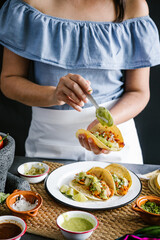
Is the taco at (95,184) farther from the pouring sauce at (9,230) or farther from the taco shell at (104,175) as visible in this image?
the pouring sauce at (9,230)

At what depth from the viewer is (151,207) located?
124 centimetres

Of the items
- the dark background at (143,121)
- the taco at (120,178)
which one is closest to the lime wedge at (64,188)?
the taco at (120,178)

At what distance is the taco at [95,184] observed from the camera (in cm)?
139

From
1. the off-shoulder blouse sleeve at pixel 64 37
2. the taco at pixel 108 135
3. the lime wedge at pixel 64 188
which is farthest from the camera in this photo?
the off-shoulder blouse sleeve at pixel 64 37

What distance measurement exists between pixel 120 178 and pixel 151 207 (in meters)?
0.27

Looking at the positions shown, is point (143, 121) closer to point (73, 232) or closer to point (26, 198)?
point (26, 198)

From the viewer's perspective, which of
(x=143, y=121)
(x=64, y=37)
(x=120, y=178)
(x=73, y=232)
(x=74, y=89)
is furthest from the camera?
(x=143, y=121)

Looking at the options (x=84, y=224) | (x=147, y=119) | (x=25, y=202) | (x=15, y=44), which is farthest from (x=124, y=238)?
(x=147, y=119)

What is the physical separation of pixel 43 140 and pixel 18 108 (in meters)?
0.81

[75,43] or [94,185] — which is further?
[75,43]

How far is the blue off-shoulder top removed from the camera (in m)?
1.76

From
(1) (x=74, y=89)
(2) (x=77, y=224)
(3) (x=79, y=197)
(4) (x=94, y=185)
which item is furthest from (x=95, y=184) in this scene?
(1) (x=74, y=89)

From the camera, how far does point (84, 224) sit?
1111 mm

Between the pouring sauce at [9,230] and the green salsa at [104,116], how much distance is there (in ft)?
2.20
